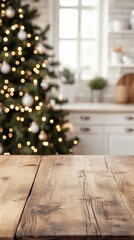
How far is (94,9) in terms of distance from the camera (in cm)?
551

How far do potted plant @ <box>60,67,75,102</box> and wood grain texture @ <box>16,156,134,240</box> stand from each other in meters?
3.25

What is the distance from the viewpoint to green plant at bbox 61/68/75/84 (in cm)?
528

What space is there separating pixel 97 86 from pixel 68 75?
36 cm

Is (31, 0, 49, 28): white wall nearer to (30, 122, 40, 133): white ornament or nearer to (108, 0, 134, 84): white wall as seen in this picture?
(108, 0, 134, 84): white wall

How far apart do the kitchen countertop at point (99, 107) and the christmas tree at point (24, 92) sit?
497mm

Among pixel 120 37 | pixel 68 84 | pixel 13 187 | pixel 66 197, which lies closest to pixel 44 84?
pixel 68 84

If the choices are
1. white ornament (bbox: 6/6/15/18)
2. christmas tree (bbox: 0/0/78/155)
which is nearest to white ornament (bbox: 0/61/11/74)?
christmas tree (bbox: 0/0/78/155)

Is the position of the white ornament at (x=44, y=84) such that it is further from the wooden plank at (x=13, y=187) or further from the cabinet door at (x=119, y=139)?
the wooden plank at (x=13, y=187)

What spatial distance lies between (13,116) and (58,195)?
2.72 meters

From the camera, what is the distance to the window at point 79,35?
5.49 m

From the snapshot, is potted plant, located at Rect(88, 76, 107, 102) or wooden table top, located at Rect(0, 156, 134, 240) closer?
wooden table top, located at Rect(0, 156, 134, 240)

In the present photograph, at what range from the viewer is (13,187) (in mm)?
1586

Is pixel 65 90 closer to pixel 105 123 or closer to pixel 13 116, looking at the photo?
pixel 105 123

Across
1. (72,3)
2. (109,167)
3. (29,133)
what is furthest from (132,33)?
(109,167)
